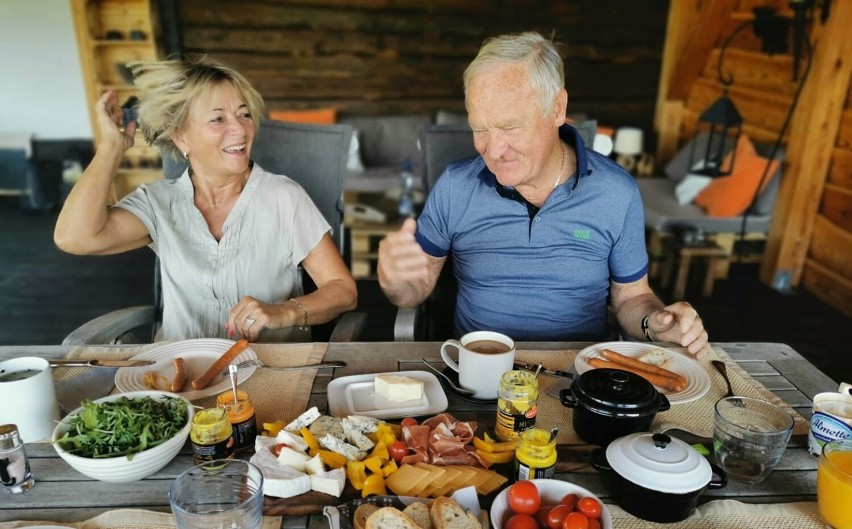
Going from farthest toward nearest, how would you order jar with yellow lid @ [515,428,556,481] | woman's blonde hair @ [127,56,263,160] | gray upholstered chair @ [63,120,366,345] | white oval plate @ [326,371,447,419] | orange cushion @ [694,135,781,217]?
orange cushion @ [694,135,781,217] < gray upholstered chair @ [63,120,366,345] < woman's blonde hair @ [127,56,263,160] < white oval plate @ [326,371,447,419] < jar with yellow lid @ [515,428,556,481]

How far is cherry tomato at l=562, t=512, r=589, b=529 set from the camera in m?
0.83

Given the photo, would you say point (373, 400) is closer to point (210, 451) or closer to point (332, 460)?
point (332, 460)

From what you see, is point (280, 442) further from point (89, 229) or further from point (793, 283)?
point (793, 283)

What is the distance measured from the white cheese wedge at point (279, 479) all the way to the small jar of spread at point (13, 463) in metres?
0.36

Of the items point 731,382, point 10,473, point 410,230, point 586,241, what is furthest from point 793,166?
point 10,473

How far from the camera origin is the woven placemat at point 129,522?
0.92 meters

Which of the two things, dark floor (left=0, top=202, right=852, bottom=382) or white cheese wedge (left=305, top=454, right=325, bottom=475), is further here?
dark floor (left=0, top=202, right=852, bottom=382)

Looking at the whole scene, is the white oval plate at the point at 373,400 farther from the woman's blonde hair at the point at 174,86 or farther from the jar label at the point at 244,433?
the woman's blonde hair at the point at 174,86

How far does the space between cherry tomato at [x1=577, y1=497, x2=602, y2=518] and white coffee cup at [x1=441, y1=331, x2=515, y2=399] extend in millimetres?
355

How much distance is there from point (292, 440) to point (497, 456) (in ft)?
1.11

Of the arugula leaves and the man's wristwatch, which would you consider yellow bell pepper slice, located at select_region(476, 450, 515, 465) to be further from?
the man's wristwatch

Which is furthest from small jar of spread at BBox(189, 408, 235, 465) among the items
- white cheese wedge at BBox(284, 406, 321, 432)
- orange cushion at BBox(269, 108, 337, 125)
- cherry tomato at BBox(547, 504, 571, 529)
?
orange cushion at BBox(269, 108, 337, 125)

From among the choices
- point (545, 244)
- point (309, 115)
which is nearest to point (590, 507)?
point (545, 244)

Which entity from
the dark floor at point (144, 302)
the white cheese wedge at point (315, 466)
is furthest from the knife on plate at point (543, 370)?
the dark floor at point (144, 302)
